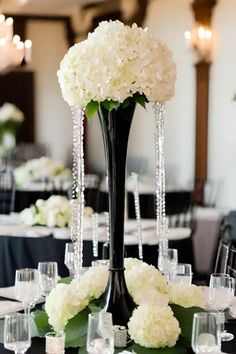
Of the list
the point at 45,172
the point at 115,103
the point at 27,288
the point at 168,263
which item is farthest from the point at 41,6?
the point at 115,103

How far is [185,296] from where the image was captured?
8.09ft

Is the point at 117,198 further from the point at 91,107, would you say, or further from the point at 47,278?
the point at 47,278

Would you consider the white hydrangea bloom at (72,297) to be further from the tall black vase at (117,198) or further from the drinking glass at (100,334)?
the drinking glass at (100,334)

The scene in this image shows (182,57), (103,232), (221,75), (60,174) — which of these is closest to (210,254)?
(103,232)

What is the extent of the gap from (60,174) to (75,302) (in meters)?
6.06

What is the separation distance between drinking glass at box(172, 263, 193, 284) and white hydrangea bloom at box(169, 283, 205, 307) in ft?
1.07

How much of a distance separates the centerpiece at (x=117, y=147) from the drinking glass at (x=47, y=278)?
0.29 meters

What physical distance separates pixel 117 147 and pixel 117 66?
0.29 metres

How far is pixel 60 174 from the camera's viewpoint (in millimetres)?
8359

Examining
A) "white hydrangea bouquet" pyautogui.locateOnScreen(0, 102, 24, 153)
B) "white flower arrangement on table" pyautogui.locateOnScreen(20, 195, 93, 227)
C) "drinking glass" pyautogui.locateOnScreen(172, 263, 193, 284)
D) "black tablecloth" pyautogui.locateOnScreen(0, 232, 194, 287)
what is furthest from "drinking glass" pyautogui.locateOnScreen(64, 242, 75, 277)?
"white hydrangea bouquet" pyautogui.locateOnScreen(0, 102, 24, 153)

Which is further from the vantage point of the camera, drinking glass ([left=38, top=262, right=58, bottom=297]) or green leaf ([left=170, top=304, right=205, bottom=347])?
drinking glass ([left=38, top=262, right=58, bottom=297])

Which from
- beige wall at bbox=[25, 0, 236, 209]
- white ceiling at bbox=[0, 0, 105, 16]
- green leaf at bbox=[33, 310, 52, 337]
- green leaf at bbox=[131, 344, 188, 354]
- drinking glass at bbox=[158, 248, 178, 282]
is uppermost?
white ceiling at bbox=[0, 0, 105, 16]

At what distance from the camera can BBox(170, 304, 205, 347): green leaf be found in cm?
229

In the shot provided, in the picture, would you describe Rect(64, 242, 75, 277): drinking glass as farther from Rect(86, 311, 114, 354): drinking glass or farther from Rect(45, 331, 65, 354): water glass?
Rect(86, 311, 114, 354): drinking glass
